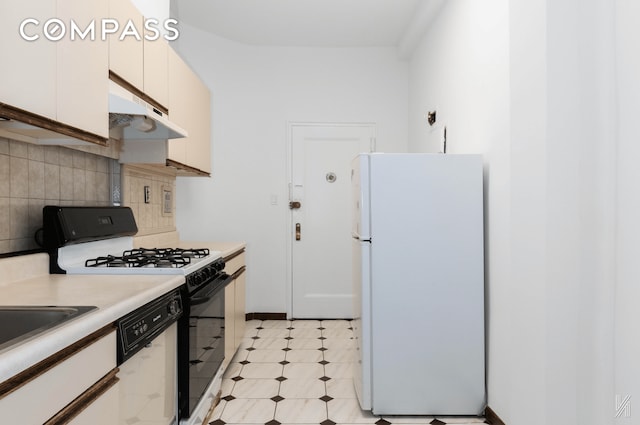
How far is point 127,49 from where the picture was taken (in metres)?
2.03

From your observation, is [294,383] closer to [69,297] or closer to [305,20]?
[69,297]

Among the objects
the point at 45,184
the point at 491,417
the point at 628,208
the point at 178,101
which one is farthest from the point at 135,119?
the point at 491,417

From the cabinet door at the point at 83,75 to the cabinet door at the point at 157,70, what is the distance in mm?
463

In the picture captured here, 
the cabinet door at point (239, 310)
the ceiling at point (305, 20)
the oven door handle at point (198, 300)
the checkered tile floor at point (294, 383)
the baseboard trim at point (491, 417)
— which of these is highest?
the ceiling at point (305, 20)

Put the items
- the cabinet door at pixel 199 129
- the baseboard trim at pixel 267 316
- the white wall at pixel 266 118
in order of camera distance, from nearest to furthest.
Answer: the cabinet door at pixel 199 129 < the white wall at pixel 266 118 < the baseboard trim at pixel 267 316

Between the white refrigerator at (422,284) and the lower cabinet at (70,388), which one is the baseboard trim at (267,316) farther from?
the lower cabinet at (70,388)

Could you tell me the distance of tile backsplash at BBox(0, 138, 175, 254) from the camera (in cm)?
175

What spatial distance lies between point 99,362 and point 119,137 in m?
1.55

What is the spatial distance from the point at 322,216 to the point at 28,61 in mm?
3389

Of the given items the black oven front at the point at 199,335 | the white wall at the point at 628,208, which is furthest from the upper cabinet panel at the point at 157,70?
the white wall at the point at 628,208

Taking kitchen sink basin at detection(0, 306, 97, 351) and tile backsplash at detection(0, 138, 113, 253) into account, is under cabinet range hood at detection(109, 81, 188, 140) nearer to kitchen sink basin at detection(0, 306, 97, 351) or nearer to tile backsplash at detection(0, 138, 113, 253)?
tile backsplash at detection(0, 138, 113, 253)

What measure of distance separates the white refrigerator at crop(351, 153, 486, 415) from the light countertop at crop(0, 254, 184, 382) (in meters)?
1.15

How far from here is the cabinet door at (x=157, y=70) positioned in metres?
2.28

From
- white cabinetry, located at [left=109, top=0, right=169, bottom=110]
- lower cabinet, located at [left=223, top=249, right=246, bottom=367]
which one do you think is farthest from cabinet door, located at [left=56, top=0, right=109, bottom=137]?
lower cabinet, located at [left=223, top=249, right=246, bottom=367]
